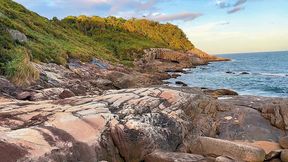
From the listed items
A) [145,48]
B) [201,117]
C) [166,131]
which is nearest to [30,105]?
[166,131]

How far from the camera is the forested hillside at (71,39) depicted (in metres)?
21.5

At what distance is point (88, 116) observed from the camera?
10680mm

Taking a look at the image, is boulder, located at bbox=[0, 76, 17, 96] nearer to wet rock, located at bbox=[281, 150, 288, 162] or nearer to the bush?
the bush

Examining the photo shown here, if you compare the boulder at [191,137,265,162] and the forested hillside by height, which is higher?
the forested hillside

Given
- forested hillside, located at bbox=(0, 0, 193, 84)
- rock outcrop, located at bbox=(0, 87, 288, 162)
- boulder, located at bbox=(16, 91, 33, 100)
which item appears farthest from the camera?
forested hillside, located at bbox=(0, 0, 193, 84)

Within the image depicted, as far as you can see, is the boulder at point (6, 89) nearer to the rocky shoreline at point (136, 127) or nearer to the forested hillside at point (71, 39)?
the rocky shoreline at point (136, 127)

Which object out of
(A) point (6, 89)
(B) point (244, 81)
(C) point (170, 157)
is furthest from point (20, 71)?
(B) point (244, 81)

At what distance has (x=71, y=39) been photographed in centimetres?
5919

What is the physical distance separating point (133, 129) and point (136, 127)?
15cm

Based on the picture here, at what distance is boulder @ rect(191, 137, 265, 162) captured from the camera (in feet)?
38.6

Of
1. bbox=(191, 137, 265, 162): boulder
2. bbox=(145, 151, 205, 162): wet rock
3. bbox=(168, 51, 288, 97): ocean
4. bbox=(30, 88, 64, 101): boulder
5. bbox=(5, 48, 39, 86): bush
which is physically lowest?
bbox=(168, 51, 288, 97): ocean

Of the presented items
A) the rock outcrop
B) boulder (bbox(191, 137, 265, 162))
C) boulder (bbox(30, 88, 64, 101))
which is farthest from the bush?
boulder (bbox(191, 137, 265, 162))

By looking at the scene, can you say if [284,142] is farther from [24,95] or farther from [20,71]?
[20,71]

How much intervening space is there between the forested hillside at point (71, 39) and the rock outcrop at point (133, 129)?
775cm
